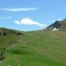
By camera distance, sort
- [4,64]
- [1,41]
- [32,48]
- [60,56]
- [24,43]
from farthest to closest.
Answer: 1. [1,41]
2. [24,43]
3. [32,48]
4. [60,56]
5. [4,64]

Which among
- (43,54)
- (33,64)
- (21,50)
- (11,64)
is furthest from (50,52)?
(11,64)

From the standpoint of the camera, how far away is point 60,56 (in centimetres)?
12388

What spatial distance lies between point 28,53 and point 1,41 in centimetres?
5274

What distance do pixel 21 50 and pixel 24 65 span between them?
154ft

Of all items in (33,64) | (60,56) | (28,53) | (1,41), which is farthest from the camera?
(1,41)

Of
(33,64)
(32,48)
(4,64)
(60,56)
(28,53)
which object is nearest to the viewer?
(4,64)

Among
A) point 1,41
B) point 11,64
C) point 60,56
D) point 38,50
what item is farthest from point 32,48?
point 11,64

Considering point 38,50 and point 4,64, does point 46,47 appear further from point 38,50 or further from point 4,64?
point 4,64

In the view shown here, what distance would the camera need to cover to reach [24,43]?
16212 centimetres

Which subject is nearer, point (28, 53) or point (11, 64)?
point (11, 64)

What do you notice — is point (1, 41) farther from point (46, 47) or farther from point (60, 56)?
point (60, 56)

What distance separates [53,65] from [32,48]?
48.0 metres

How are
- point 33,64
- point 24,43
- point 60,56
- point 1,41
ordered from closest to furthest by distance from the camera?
point 33,64 → point 60,56 → point 24,43 → point 1,41

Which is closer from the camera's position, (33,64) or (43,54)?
(33,64)
